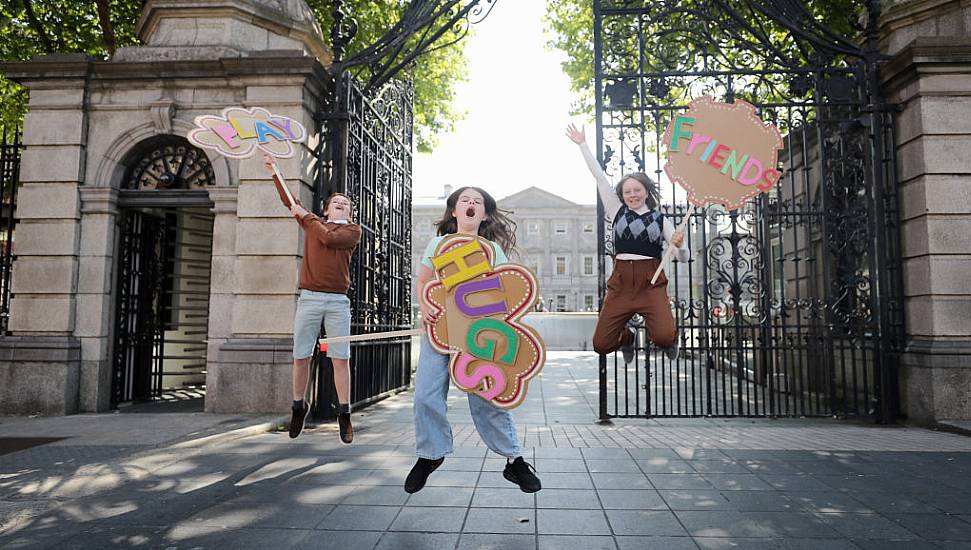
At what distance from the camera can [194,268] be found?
12203 millimetres

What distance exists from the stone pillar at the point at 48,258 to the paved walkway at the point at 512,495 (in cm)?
248

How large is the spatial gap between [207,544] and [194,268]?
9978 millimetres

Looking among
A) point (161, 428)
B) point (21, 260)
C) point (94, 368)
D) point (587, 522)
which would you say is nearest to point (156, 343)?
point (94, 368)

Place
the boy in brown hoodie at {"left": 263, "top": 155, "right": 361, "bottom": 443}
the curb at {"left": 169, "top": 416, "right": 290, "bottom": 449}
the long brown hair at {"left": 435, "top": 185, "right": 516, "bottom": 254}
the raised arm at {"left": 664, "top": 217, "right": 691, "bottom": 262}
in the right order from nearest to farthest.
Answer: the long brown hair at {"left": 435, "top": 185, "right": 516, "bottom": 254}, the raised arm at {"left": 664, "top": 217, "right": 691, "bottom": 262}, the boy in brown hoodie at {"left": 263, "top": 155, "right": 361, "bottom": 443}, the curb at {"left": 169, "top": 416, "right": 290, "bottom": 449}

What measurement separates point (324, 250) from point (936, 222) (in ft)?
26.3

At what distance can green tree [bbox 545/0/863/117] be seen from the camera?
9.04m

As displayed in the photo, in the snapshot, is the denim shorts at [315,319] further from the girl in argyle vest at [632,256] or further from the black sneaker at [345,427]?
the girl in argyle vest at [632,256]

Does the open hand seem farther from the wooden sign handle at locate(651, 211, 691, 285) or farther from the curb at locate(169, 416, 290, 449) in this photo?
the curb at locate(169, 416, 290, 449)

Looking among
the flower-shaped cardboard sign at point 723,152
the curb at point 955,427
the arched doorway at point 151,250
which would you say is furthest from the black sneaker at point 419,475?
the curb at point 955,427

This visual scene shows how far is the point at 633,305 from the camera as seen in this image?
517 centimetres

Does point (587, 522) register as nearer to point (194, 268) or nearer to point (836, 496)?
point (836, 496)

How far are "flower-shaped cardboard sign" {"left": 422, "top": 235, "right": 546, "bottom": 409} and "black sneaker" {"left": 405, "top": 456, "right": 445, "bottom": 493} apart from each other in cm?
60

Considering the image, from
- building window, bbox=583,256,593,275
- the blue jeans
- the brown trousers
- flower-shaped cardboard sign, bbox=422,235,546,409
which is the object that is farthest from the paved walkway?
building window, bbox=583,256,593,275

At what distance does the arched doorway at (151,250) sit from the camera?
8.91 meters
